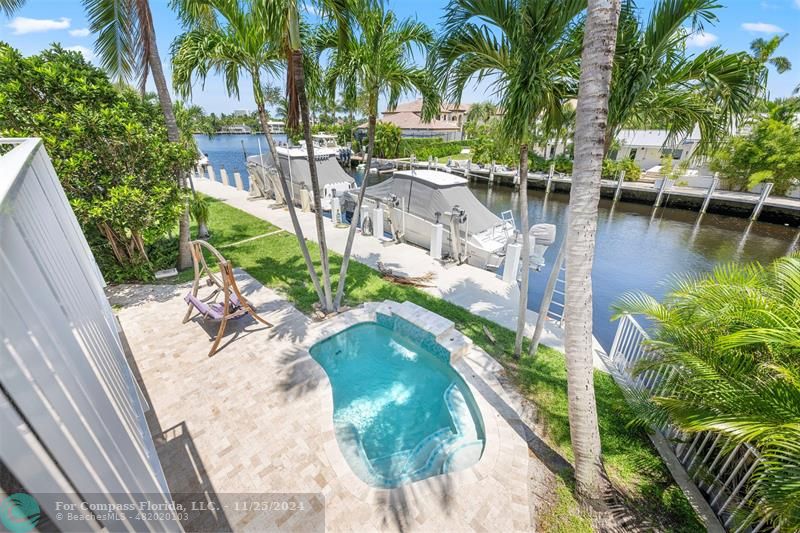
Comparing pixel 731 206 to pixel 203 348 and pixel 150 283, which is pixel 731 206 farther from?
pixel 150 283

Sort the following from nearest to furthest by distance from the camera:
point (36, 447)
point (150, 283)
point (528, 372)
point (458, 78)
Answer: point (36, 447) → point (458, 78) → point (528, 372) → point (150, 283)

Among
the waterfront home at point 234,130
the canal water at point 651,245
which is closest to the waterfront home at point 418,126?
the canal water at point 651,245

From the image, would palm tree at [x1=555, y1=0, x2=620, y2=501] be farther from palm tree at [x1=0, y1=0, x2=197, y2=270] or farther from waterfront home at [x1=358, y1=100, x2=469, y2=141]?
waterfront home at [x1=358, y1=100, x2=469, y2=141]

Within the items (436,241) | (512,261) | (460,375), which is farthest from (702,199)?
(460,375)

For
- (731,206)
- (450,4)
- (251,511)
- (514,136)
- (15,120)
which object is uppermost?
(450,4)

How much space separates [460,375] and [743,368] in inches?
134

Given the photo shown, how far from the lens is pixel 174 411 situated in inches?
178

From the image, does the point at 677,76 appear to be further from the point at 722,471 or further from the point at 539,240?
the point at 539,240

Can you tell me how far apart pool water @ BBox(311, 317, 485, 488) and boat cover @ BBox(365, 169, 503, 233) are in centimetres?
557

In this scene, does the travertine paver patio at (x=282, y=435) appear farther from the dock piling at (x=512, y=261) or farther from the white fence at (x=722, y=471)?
the dock piling at (x=512, y=261)

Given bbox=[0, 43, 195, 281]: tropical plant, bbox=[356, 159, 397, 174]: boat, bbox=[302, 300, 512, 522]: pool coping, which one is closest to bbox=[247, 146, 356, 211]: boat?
bbox=[0, 43, 195, 281]: tropical plant

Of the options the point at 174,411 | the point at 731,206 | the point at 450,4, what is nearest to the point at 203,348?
the point at 174,411

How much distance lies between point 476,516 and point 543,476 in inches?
40.8

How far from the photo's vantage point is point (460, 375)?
541 cm
